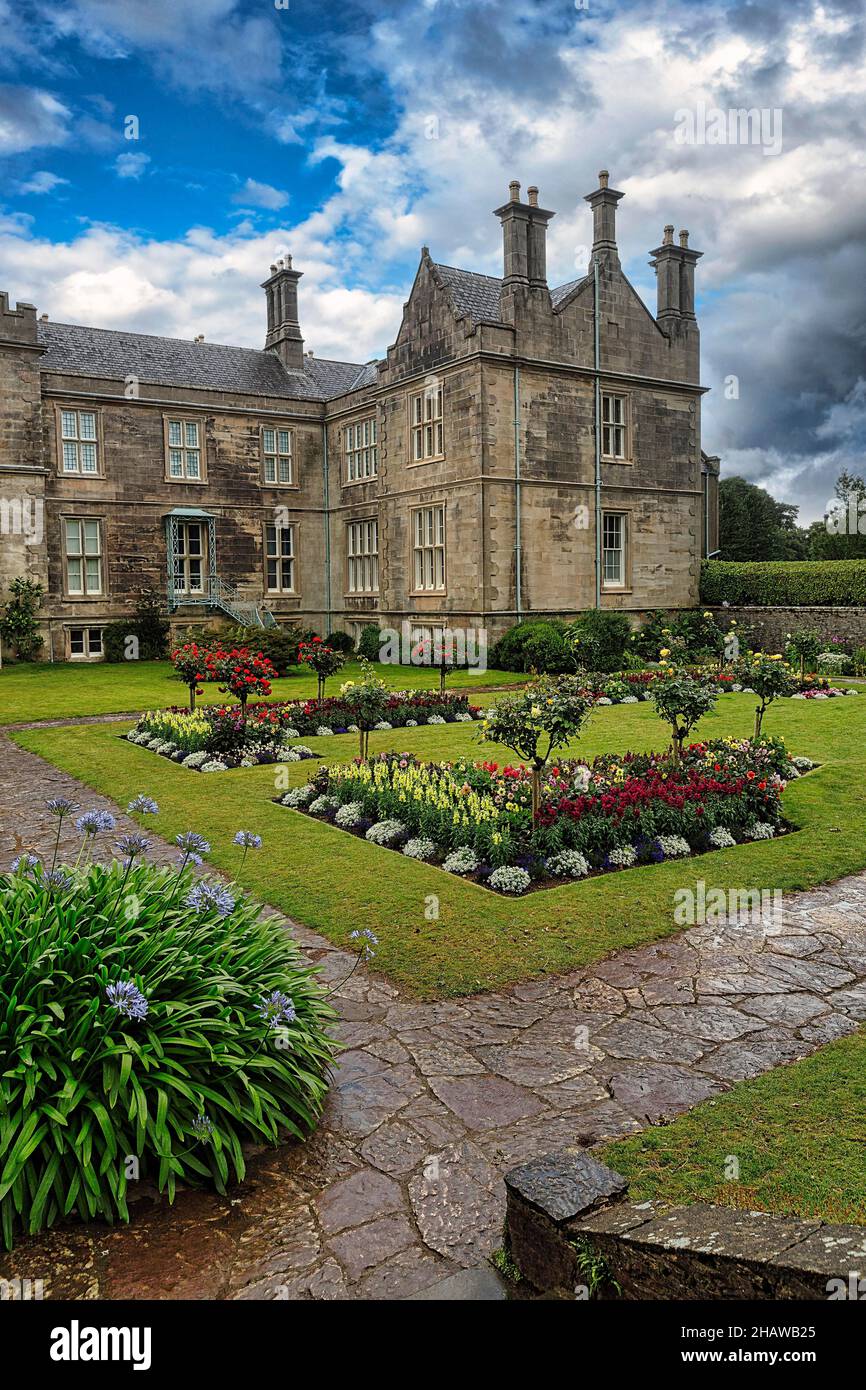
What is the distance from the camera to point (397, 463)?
3020 centimetres

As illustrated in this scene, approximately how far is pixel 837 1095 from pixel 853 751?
10484 millimetres

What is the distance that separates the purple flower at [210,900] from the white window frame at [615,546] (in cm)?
2564

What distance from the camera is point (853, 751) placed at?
1422cm

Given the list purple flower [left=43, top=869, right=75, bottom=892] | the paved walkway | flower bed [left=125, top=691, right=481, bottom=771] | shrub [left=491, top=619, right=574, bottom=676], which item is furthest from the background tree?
purple flower [left=43, top=869, right=75, bottom=892]

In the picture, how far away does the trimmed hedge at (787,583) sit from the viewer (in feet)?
93.7

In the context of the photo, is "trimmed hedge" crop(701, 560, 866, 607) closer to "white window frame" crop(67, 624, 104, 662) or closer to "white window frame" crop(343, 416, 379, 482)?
"white window frame" crop(343, 416, 379, 482)

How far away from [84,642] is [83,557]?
2.71 meters

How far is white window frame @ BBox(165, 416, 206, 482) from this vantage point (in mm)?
32031

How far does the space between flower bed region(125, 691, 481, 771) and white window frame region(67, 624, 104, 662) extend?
49.6 ft

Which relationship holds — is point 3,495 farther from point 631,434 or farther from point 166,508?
point 631,434

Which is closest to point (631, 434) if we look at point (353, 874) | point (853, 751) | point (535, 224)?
point (535, 224)

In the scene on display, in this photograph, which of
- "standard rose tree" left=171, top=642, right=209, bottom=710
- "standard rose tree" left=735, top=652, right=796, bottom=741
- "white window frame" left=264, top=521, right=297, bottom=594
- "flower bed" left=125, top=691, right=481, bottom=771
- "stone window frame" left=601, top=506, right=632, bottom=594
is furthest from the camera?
"white window frame" left=264, top=521, right=297, bottom=594

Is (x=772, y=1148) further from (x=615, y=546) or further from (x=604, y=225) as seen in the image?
(x=604, y=225)

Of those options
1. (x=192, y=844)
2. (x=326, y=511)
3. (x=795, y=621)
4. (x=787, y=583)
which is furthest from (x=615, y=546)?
(x=192, y=844)
